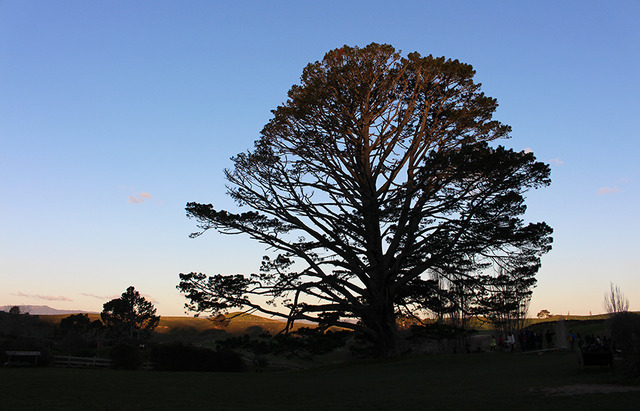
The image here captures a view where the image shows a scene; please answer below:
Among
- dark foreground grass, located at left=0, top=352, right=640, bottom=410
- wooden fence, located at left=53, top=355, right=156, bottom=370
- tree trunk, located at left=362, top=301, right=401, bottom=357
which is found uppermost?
tree trunk, located at left=362, top=301, right=401, bottom=357

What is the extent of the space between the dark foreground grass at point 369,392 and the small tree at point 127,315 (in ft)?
200

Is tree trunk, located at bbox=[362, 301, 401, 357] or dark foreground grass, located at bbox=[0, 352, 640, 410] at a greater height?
tree trunk, located at bbox=[362, 301, 401, 357]

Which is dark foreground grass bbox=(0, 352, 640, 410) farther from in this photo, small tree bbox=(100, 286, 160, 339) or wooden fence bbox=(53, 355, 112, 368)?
small tree bbox=(100, 286, 160, 339)

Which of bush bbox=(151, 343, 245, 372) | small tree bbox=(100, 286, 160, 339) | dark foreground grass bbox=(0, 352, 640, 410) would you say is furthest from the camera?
small tree bbox=(100, 286, 160, 339)

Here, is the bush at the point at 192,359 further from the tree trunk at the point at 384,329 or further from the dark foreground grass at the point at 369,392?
the dark foreground grass at the point at 369,392

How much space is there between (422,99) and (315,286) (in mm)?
10558

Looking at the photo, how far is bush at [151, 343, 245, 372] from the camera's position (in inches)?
1307

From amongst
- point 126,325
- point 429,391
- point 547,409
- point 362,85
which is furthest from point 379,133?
point 126,325

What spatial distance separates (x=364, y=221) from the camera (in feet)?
80.6

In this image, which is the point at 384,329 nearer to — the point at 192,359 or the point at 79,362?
the point at 192,359

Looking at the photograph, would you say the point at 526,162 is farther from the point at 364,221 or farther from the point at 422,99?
the point at 364,221

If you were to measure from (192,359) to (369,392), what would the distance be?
22.8 meters

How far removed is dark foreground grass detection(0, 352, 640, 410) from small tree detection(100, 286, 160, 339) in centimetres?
6091

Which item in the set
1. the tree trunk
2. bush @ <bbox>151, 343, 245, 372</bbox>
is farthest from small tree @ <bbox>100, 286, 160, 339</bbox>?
the tree trunk
